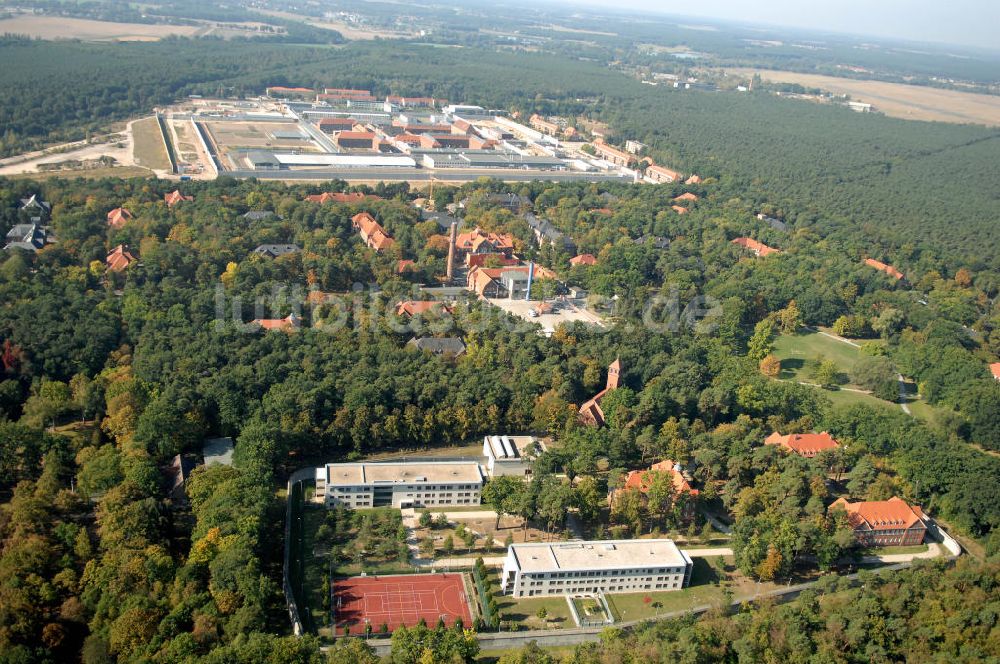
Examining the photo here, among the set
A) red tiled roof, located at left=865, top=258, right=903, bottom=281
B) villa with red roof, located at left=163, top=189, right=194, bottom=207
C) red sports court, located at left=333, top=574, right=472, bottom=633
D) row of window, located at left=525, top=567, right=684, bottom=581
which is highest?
villa with red roof, located at left=163, top=189, right=194, bottom=207

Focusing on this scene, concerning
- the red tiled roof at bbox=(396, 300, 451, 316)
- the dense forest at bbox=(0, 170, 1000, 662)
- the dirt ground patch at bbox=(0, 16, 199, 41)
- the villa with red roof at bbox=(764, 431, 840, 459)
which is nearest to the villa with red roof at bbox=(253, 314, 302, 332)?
→ the dense forest at bbox=(0, 170, 1000, 662)

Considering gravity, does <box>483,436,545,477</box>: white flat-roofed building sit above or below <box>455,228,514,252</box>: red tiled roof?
below

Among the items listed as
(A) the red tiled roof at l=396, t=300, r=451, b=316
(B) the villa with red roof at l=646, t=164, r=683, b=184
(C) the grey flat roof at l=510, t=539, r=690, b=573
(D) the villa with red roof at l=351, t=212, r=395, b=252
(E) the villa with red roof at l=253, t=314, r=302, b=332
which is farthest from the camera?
(B) the villa with red roof at l=646, t=164, r=683, b=184

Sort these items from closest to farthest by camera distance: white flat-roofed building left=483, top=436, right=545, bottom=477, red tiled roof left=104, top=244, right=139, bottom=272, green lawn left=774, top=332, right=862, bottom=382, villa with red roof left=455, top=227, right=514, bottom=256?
white flat-roofed building left=483, top=436, right=545, bottom=477 < green lawn left=774, top=332, right=862, bottom=382 < red tiled roof left=104, top=244, right=139, bottom=272 < villa with red roof left=455, top=227, right=514, bottom=256

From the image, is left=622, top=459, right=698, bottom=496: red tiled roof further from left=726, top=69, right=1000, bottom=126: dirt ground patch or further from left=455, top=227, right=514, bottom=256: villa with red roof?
left=726, top=69, right=1000, bottom=126: dirt ground patch

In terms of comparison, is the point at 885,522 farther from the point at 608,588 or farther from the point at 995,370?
the point at 995,370

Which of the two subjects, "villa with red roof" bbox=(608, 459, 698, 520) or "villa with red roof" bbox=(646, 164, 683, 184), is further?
"villa with red roof" bbox=(646, 164, 683, 184)
